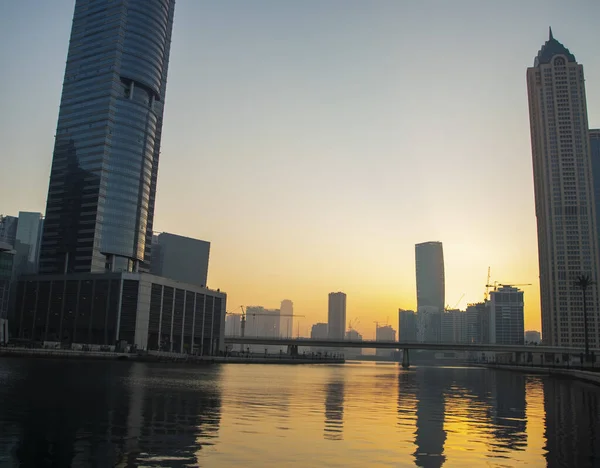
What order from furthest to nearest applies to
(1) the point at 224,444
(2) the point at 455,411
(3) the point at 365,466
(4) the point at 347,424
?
(2) the point at 455,411
(4) the point at 347,424
(1) the point at 224,444
(3) the point at 365,466

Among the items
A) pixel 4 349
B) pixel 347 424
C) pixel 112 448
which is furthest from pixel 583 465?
pixel 4 349

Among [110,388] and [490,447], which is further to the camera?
[110,388]

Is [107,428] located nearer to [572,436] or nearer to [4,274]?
[572,436]

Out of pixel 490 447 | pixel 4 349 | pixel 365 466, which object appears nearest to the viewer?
pixel 365 466

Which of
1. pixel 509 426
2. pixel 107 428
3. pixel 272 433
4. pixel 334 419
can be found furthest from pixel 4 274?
pixel 509 426

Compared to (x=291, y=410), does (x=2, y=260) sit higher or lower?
higher

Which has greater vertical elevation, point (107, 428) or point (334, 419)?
point (107, 428)

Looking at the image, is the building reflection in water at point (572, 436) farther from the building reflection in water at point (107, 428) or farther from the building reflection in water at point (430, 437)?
the building reflection in water at point (107, 428)

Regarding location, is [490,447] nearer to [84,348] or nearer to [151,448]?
[151,448]

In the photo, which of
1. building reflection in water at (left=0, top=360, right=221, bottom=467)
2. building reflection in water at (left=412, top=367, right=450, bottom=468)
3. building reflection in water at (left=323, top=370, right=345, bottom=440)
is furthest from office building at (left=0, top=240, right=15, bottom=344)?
building reflection in water at (left=412, top=367, right=450, bottom=468)

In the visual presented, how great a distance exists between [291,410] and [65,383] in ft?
92.7

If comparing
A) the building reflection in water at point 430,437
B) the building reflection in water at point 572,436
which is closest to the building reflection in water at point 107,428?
the building reflection in water at point 430,437

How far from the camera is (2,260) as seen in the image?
598 ft

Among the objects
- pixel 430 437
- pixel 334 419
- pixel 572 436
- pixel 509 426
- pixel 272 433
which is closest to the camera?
pixel 272 433
